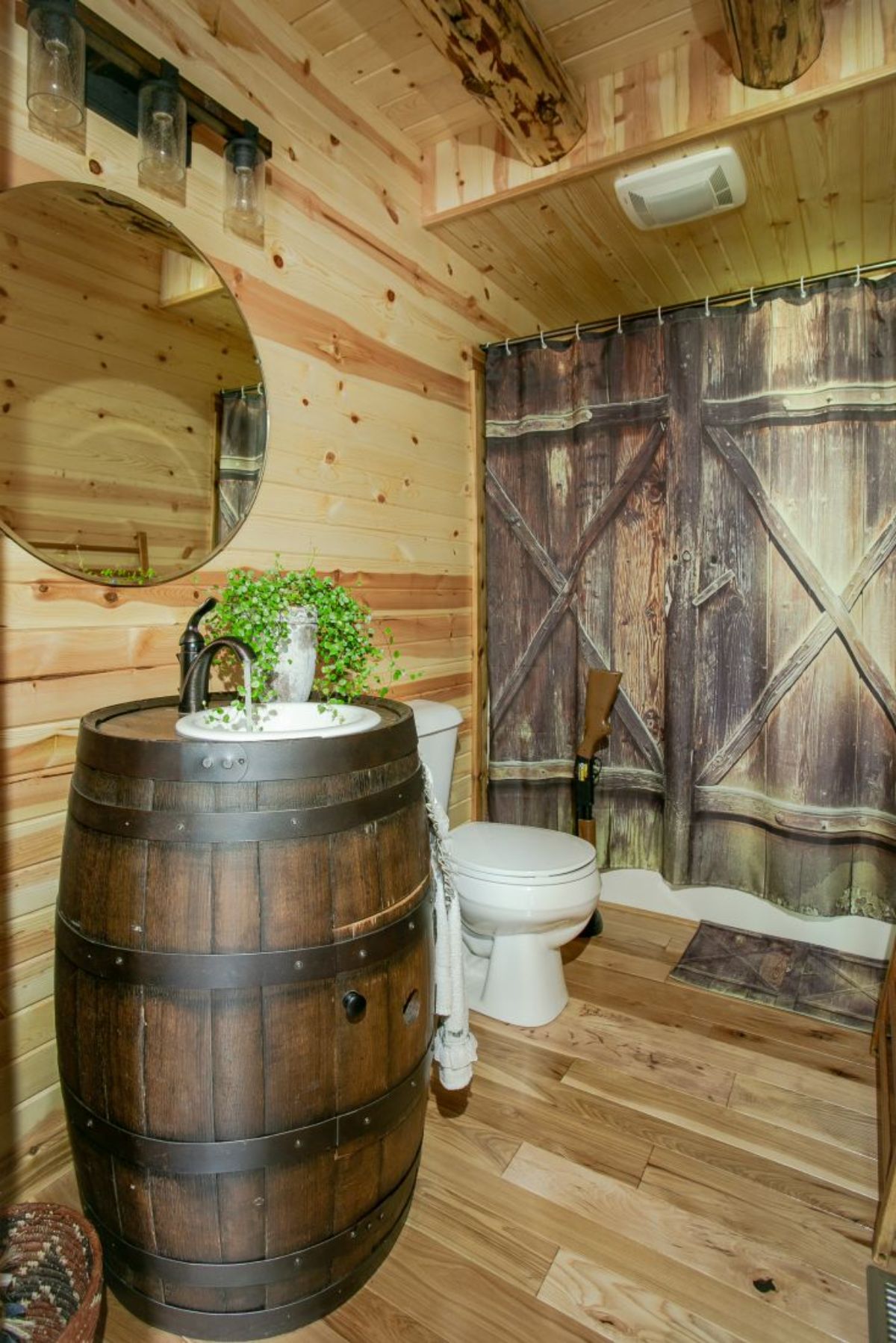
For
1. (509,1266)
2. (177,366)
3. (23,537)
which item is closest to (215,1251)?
(509,1266)

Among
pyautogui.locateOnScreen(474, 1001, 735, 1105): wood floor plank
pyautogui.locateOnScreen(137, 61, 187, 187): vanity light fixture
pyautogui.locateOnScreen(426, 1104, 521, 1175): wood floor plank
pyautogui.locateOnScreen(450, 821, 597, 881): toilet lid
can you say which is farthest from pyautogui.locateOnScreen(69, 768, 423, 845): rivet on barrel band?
pyautogui.locateOnScreen(137, 61, 187, 187): vanity light fixture

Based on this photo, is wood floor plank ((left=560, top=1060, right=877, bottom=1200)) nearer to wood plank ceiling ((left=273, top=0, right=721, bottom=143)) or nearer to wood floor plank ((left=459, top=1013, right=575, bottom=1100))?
wood floor plank ((left=459, top=1013, right=575, bottom=1100))

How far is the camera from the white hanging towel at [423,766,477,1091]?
138 centimetres

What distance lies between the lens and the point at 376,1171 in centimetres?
113

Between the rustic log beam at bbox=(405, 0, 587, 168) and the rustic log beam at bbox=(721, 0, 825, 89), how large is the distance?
0.40m

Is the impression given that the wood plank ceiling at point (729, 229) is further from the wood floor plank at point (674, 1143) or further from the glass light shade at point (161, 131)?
the wood floor plank at point (674, 1143)

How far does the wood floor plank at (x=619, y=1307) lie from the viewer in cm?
111

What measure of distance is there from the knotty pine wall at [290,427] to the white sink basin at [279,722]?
0.31 m

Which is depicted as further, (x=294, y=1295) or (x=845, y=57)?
(x=845, y=57)

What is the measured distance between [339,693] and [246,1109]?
77 cm

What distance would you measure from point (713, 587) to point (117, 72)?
6.27 ft

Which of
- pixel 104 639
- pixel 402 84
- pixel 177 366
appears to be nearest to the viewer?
pixel 104 639

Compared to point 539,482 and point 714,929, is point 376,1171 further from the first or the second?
point 539,482

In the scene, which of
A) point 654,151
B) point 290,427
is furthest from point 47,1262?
point 654,151
